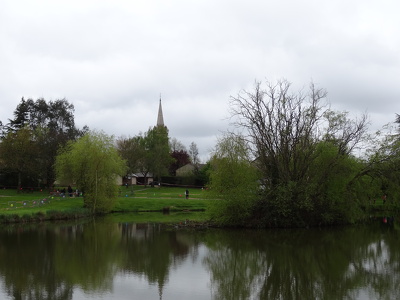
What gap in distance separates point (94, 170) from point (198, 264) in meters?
27.8

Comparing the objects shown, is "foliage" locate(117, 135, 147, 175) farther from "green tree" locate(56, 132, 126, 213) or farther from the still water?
the still water

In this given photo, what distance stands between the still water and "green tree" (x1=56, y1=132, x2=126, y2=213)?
13182mm

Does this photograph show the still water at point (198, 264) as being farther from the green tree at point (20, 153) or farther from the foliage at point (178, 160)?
the foliage at point (178, 160)

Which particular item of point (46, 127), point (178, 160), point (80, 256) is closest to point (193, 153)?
point (178, 160)

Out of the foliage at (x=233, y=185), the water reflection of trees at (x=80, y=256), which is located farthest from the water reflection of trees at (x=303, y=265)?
the foliage at (x=233, y=185)

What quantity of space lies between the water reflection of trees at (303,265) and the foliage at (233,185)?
367 cm

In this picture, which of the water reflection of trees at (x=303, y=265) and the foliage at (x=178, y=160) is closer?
the water reflection of trees at (x=303, y=265)

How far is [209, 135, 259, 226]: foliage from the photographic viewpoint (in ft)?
110

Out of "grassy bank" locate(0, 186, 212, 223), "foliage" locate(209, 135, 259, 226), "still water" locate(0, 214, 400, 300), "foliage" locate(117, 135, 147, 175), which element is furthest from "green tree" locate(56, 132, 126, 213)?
"foliage" locate(117, 135, 147, 175)

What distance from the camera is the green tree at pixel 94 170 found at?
4534cm

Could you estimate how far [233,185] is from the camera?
34.1 metres

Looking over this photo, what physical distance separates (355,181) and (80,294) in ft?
94.1

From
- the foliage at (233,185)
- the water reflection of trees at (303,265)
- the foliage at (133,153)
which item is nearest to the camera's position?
the water reflection of trees at (303,265)

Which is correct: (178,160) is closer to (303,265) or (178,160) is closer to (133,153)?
(133,153)
